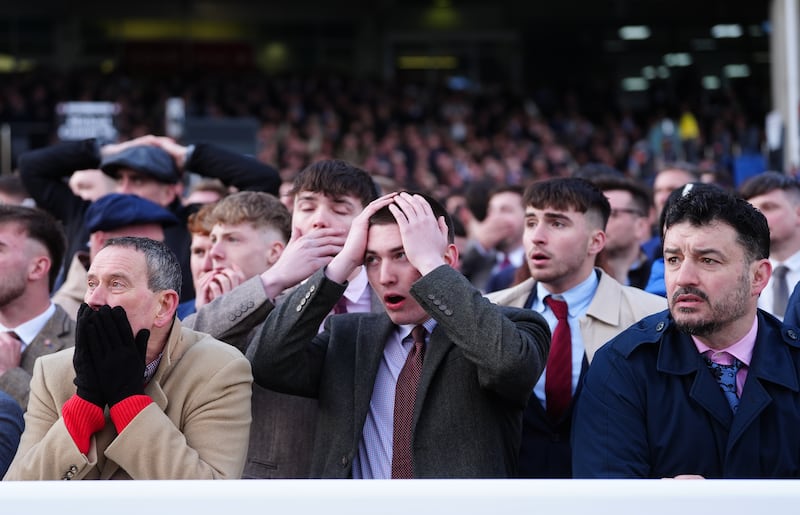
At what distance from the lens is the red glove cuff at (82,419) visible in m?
3.07

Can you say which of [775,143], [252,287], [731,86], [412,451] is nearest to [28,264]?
[252,287]

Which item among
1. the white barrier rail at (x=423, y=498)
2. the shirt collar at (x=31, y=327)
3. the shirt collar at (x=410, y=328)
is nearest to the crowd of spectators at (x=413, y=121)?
the shirt collar at (x=31, y=327)

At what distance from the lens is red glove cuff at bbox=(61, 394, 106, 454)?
3.07 meters

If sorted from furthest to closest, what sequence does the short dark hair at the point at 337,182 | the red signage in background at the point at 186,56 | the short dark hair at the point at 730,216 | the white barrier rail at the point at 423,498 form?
the red signage in background at the point at 186,56
the short dark hair at the point at 337,182
the short dark hair at the point at 730,216
the white barrier rail at the point at 423,498

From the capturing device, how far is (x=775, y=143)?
10.5 metres

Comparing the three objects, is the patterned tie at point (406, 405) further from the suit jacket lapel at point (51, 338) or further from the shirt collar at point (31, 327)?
the shirt collar at point (31, 327)

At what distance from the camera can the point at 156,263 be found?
3.41 metres

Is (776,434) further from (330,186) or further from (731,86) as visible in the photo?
(731,86)

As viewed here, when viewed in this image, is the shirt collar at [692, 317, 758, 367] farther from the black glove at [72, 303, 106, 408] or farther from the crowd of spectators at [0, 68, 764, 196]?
the crowd of spectators at [0, 68, 764, 196]

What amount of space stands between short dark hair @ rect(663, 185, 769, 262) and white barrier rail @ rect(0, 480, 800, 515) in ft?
4.75

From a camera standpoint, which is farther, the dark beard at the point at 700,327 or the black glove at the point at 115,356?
the dark beard at the point at 700,327

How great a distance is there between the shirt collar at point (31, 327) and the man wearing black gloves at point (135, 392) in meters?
1.20

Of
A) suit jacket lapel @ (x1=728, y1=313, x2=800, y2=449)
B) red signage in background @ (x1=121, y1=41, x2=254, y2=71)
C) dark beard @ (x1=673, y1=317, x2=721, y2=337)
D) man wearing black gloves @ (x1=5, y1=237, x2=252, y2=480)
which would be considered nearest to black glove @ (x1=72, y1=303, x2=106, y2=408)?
man wearing black gloves @ (x1=5, y1=237, x2=252, y2=480)

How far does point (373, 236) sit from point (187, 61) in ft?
103
